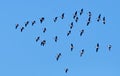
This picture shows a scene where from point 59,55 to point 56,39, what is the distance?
349 centimetres

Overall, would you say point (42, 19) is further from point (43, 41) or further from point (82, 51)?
point (82, 51)

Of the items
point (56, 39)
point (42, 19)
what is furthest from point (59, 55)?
point (42, 19)

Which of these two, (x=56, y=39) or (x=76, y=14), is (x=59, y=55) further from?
(x=76, y=14)

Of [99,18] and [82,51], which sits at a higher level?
[99,18]

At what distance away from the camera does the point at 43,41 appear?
301 ft

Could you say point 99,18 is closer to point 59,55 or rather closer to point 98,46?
point 98,46

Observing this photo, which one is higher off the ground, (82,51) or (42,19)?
(42,19)

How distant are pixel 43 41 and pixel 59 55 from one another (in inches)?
188

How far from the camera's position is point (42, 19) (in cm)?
9344

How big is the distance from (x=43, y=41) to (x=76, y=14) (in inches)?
363

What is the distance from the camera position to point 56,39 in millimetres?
89938

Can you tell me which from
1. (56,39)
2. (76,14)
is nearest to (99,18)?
(76,14)

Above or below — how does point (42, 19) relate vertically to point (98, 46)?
above

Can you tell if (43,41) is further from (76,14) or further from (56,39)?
(76,14)
